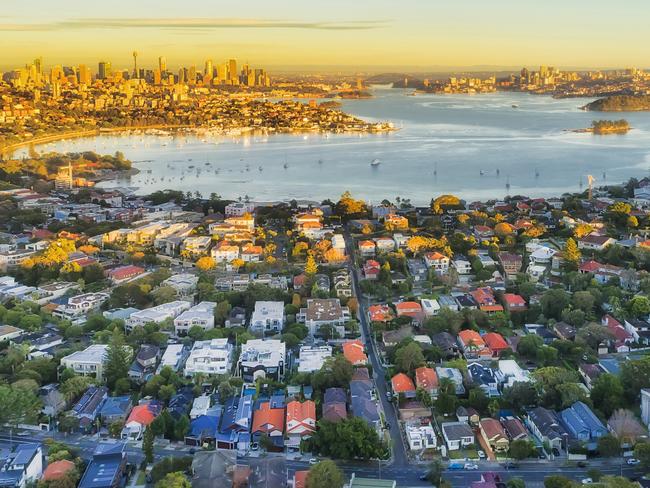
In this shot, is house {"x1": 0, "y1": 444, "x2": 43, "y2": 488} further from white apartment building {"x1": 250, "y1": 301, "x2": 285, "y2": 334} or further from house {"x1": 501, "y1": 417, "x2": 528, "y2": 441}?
house {"x1": 501, "y1": 417, "x2": 528, "y2": 441}

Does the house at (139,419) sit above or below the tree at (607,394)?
below

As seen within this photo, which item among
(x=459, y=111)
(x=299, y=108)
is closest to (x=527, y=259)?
(x=299, y=108)

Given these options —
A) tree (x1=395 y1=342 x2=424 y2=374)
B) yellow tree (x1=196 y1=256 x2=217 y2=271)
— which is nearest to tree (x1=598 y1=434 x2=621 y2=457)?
tree (x1=395 y1=342 x2=424 y2=374)

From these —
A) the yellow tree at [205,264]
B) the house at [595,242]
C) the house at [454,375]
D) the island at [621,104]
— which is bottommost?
the house at [454,375]

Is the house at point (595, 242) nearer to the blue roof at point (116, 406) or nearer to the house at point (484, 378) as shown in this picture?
the house at point (484, 378)

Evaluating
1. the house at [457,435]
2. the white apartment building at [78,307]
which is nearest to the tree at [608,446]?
the house at [457,435]

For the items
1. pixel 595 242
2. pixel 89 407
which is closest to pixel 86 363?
pixel 89 407
